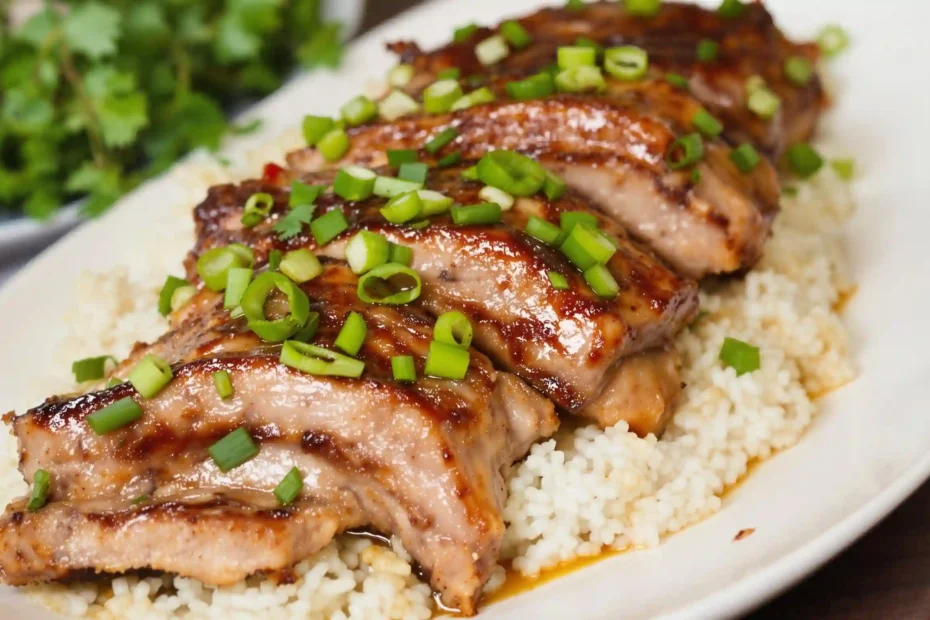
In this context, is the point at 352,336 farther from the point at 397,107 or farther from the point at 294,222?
the point at 397,107

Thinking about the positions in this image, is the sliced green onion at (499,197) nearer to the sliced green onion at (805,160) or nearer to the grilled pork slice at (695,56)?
the grilled pork slice at (695,56)

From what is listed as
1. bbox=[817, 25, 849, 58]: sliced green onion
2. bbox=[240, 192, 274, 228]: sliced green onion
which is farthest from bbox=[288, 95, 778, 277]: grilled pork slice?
bbox=[817, 25, 849, 58]: sliced green onion

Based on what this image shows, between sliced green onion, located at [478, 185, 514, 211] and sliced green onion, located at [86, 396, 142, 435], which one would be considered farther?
sliced green onion, located at [478, 185, 514, 211]

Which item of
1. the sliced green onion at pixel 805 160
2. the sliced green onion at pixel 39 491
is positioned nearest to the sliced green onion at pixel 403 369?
the sliced green onion at pixel 39 491

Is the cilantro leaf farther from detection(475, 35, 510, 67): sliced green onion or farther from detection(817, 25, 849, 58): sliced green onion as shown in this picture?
detection(817, 25, 849, 58): sliced green onion

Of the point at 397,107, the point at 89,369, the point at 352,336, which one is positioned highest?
the point at 352,336

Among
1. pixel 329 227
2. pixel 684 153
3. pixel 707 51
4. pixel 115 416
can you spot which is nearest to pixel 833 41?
pixel 707 51

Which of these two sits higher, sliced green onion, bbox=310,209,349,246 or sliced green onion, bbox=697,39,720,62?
sliced green onion, bbox=697,39,720,62
